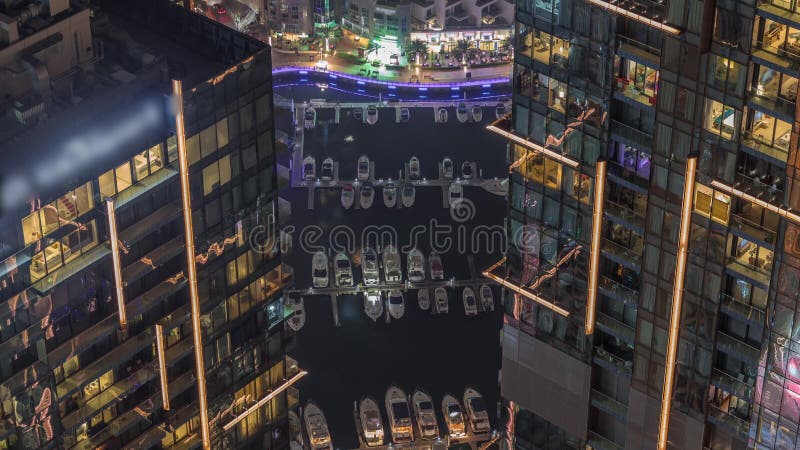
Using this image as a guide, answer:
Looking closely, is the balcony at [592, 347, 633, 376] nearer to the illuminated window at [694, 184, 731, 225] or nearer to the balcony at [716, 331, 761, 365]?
the balcony at [716, 331, 761, 365]

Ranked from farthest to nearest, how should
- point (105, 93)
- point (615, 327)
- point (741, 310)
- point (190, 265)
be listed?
point (190, 265)
point (615, 327)
point (105, 93)
point (741, 310)

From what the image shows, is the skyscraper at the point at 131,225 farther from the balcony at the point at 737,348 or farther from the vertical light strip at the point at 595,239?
the balcony at the point at 737,348

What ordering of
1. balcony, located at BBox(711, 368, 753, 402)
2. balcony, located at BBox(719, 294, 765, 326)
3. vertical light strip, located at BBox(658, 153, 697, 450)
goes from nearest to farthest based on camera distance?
vertical light strip, located at BBox(658, 153, 697, 450), balcony, located at BBox(719, 294, 765, 326), balcony, located at BBox(711, 368, 753, 402)

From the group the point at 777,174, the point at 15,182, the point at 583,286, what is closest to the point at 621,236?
the point at 583,286

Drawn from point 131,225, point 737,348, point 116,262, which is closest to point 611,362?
point 737,348

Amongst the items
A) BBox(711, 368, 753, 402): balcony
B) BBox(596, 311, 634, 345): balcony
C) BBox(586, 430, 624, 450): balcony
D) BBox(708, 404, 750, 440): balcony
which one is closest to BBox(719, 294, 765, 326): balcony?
BBox(711, 368, 753, 402): balcony

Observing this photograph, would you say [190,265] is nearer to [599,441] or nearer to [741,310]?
[599,441]
